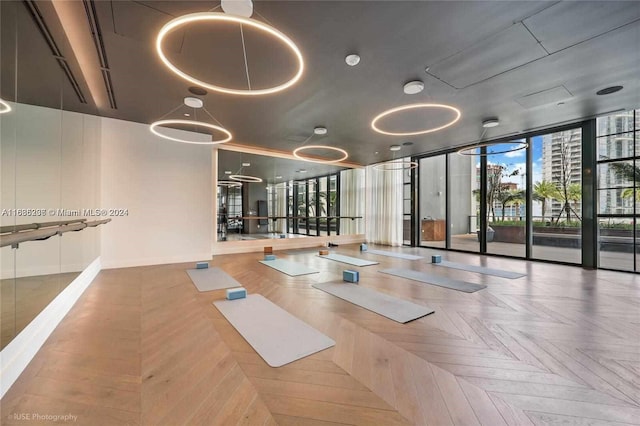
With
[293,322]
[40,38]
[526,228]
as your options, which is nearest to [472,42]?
[293,322]

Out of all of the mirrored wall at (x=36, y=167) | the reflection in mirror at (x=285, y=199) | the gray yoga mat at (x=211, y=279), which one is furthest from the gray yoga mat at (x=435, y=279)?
the mirrored wall at (x=36, y=167)

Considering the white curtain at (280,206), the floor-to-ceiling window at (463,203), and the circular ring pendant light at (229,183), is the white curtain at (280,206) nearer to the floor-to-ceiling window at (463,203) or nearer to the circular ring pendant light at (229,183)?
the circular ring pendant light at (229,183)

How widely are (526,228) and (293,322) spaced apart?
6835 millimetres

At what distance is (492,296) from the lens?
381 centimetres

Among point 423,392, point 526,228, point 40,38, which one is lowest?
point 423,392

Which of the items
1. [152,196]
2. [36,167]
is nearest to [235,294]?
[36,167]

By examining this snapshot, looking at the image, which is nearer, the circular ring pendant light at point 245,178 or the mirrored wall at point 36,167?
the mirrored wall at point 36,167

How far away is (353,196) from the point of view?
11.0 m

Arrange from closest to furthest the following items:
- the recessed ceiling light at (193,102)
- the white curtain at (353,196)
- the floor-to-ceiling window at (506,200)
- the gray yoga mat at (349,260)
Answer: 1. the recessed ceiling light at (193,102)
2. the gray yoga mat at (349,260)
3. the floor-to-ceiling window at (506,200)
4. the white curtain at (353,196)

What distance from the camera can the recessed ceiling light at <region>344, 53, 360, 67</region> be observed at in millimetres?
3271

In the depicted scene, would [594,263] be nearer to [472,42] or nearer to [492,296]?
[492,296]

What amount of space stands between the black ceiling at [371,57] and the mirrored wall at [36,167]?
0.12 feet

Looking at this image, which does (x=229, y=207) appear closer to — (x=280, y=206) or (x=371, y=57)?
(x=280, y=206)

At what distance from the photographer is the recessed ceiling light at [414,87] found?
390 cm
